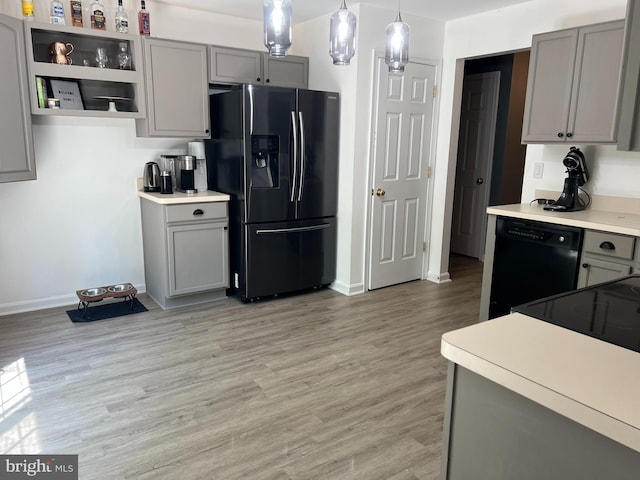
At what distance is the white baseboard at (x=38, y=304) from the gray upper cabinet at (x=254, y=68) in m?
2.20

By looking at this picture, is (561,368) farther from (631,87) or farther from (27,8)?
(27,8)

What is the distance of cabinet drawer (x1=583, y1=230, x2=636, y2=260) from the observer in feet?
8.71

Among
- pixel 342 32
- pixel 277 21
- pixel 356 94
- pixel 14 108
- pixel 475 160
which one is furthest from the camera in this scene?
pixel 475 160

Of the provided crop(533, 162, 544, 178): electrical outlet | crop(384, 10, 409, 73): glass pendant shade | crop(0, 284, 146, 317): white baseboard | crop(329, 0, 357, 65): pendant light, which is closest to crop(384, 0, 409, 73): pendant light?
crop(384, 10, 409, 73): glass pendant shade

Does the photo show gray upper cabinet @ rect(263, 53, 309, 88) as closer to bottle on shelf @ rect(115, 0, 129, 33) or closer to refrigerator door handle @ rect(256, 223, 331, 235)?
bottle on shelf @ rect(115, 0, 129, 33)

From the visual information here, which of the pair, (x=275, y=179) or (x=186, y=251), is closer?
(x=186, y=251)

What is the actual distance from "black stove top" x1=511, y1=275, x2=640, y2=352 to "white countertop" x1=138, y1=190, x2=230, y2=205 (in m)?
2.87

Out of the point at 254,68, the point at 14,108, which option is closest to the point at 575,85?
the point at 254,68

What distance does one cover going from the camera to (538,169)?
3.70 m

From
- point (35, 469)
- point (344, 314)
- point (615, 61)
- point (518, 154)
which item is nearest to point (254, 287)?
point (344, 314)

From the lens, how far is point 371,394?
8.63 feet

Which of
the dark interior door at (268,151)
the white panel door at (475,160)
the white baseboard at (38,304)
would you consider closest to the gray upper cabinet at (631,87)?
the dark interior door at (268,151)

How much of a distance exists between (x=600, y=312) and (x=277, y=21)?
1518mm

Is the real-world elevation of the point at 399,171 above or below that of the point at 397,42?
below
